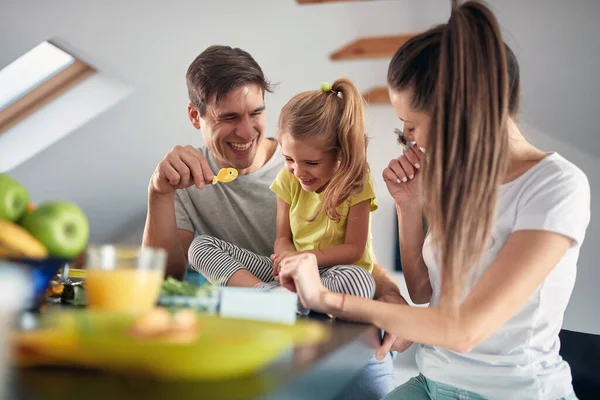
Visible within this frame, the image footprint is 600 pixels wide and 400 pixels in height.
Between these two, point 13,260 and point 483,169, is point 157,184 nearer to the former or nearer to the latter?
point 483,169

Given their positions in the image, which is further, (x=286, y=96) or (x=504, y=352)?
Answer: (x=286, y=96)

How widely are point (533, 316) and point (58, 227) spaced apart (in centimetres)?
84

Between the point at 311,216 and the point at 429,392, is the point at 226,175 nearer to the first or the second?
the point at 311,216

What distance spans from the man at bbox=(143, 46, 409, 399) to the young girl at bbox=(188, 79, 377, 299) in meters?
0.15

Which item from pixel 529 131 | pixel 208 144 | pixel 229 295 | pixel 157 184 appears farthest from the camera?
pixel 529 131

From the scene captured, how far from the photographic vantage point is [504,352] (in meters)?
1.25

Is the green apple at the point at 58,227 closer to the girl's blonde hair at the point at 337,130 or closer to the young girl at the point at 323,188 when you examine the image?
the young girl at the point at 323,188

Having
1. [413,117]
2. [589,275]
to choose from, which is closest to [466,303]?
[413,117]

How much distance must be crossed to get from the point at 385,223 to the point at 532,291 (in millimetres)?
3171

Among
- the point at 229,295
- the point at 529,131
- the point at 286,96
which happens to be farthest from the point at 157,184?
the point at 529,131

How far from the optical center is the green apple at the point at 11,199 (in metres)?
0.84

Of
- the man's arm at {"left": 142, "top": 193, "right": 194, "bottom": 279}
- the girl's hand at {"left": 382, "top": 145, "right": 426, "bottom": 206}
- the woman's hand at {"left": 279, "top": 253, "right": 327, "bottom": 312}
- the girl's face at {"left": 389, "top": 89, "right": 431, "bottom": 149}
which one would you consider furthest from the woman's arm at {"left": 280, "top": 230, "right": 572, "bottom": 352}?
the man's arm at {"left": 142, "top": 193, "right": 194, "bottom": 279}

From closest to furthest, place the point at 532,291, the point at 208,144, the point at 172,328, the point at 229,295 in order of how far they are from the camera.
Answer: the point at 172,328, the point at 229,295, the point at 532,291, the point at 208,144

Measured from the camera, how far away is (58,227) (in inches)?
33.4
